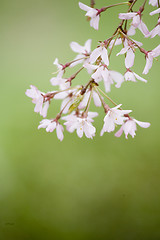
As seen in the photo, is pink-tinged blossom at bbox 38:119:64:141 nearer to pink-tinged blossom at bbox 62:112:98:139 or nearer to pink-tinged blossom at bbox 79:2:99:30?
pink-tinged blossom at bbox 62:112:98:139

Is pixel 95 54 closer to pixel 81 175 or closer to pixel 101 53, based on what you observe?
pixel 101 53

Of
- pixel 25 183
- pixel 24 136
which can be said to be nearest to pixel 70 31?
pixel 24 136

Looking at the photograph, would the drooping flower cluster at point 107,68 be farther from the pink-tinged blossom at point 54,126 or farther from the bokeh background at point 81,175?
the bokeh background at point 81,175

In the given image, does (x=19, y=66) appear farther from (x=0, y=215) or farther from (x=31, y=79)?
(x=0, y=215)

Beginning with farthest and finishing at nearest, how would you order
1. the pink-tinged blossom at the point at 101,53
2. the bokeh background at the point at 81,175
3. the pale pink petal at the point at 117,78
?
the bokeh background at the point at 81,175 < the pale pink petal at the point at 117,78 < the pink-tinged blossom at the point at 101,53

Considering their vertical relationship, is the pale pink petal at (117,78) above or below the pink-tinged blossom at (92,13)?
below

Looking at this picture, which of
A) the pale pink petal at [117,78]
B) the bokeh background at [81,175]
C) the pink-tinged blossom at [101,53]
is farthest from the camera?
the bokeh background at [81,175]

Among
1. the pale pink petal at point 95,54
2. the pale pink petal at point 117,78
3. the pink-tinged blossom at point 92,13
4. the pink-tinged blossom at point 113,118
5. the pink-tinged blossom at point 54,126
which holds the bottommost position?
the pink-tinged blossom at point 54,126

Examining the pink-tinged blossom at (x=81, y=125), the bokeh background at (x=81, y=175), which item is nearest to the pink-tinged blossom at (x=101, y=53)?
the pink-tinged blossom at (x=81, y=125)

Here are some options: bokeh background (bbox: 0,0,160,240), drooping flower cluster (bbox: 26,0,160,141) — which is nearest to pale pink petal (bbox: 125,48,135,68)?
drooping flower cluster (bbox: 26,0,160,141)
